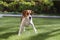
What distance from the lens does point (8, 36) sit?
29.7 ft

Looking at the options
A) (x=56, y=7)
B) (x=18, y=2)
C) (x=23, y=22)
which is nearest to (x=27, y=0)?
(x=18, y=2)

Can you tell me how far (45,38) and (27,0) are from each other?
12637 millimetres

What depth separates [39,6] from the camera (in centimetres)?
2012

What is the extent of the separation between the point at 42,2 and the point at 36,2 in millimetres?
572

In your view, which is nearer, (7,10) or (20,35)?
(20,35)

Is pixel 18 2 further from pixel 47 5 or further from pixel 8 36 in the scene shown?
pixel 8 36

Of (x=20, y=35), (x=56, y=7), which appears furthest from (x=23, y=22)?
(x=56, y=7)

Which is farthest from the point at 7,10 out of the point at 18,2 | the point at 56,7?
the point at 56,7

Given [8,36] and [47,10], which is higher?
[8,36]

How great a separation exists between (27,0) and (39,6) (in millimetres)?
1559

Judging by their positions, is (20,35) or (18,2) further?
(18,2)

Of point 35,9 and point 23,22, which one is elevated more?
point 23,22

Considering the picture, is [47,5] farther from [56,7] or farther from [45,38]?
[45,38]

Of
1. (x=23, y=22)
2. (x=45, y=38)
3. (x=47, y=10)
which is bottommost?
(x=47, y=10)
